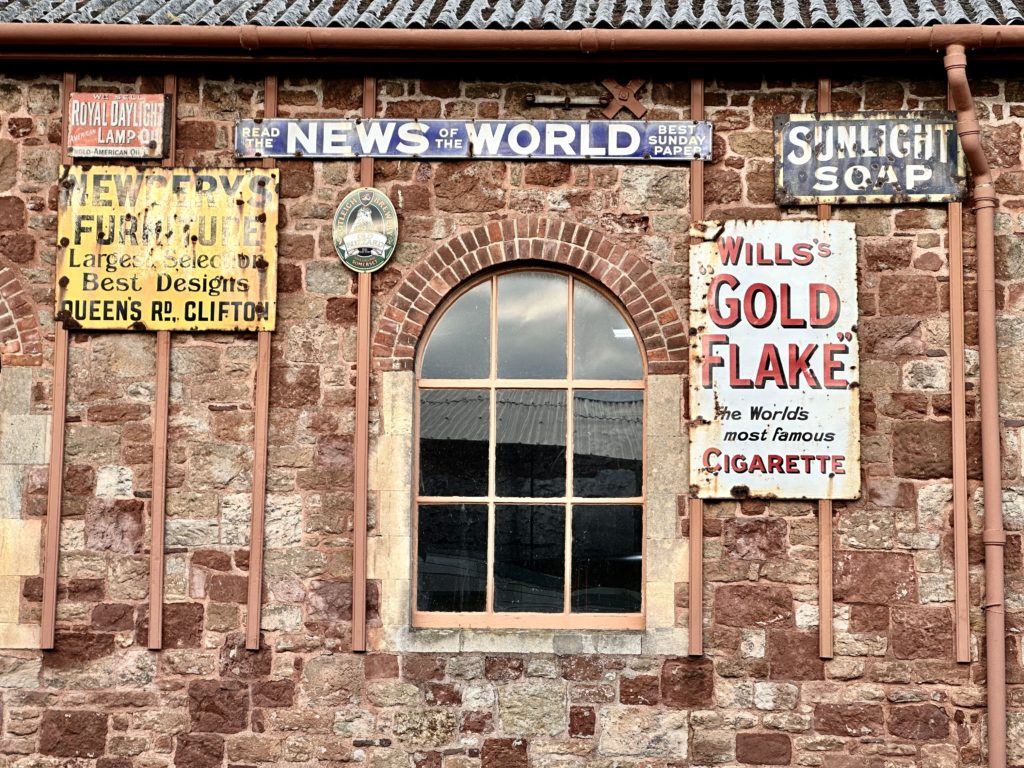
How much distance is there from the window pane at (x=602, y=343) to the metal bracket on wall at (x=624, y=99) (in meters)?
1.08

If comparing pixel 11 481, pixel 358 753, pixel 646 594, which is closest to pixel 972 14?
pixel 646 594

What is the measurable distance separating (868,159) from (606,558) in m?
2.70

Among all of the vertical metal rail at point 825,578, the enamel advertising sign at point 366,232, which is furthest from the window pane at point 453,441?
the vertical metal rail at point 825,578

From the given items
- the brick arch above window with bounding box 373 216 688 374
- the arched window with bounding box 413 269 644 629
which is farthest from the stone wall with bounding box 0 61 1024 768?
the arched window with bounding box 413 269 644 629

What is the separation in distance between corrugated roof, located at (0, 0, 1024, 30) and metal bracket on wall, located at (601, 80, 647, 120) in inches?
13.3

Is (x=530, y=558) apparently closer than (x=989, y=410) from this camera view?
No

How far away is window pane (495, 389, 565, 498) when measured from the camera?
730cm

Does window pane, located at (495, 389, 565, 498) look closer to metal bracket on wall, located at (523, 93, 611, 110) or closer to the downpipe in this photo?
metal bracket on wall, located at (523, 93, 611, 110)

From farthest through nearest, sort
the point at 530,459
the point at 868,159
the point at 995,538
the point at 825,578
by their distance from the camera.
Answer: the point at 530,459 < the point at 868,159 < the point at 825,578 < the point at 995,538

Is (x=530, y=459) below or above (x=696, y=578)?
above

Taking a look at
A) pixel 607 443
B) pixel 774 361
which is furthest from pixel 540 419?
pixel 774 361

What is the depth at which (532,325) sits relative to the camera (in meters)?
7.38

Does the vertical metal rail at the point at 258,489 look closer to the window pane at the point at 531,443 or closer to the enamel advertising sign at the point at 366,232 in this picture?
the enamel advertising sign at the point at 366,232

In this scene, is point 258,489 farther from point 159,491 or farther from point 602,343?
point 602,343
